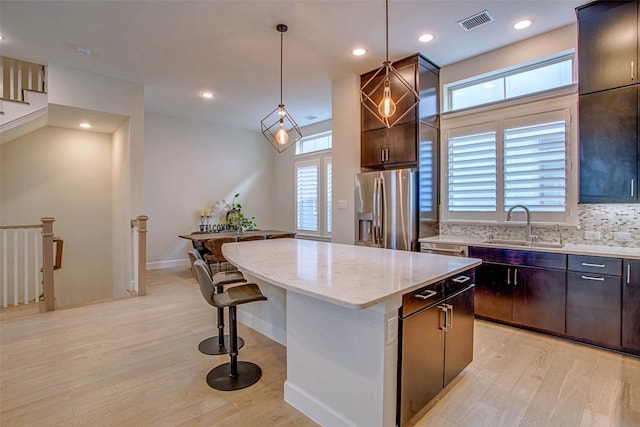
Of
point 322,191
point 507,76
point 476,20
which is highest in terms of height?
point 476,20

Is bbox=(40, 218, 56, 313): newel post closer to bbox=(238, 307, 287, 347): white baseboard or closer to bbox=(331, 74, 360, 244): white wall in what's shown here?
bbox=(238, 307, 287, 347): white baseboard

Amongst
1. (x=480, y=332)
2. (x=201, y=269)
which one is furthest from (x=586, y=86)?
(x=201, y=269)

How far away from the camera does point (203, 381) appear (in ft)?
7.66

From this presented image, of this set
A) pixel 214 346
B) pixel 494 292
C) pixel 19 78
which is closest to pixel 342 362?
pixel 214 346

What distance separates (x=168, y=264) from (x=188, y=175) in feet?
6.48

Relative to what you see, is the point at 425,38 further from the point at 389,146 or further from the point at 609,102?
the point at 609,102

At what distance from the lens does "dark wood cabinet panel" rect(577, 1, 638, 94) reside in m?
2.80

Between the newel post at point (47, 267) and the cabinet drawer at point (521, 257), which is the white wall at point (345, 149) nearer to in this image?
the cabinet drawer at point (521, 257)

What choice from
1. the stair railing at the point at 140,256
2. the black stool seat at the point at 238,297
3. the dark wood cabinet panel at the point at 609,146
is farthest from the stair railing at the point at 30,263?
the dark wood cabinet panel at the point at 609,146

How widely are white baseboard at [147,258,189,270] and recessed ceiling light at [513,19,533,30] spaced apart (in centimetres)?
687

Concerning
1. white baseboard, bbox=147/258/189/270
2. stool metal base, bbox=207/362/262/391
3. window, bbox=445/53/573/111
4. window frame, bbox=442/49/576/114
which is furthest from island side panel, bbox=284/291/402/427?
white baseboard, bbox=147/258/189/270

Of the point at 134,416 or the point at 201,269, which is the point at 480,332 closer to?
the point at 201,269

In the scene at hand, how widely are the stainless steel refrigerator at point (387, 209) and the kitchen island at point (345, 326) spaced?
5.27 feet

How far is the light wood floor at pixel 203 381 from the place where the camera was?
1.93 meters
